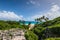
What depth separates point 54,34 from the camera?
6200 centimetres

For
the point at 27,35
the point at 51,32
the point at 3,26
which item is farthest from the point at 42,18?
the point at 27,35

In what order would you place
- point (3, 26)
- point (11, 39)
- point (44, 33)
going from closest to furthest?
point (11, 39)
point (44, 33)
point (3, 26)

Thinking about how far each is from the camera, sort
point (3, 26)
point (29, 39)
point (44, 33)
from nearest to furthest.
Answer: point (29, 39)
point (44, 33)
point (3, 26)

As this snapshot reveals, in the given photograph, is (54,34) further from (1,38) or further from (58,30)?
(1,38)

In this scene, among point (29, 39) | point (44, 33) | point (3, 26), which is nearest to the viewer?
point (29, 39)

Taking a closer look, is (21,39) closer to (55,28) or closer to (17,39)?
(17,39)

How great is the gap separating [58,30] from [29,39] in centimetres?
1459

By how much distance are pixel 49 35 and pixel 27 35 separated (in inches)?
466

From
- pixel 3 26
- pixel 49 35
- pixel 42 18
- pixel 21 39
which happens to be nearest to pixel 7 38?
pixel 21 39

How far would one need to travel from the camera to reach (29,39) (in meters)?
52.2

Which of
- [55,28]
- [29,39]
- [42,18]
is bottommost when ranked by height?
[29,39]

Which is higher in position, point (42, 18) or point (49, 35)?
point (42, 18)

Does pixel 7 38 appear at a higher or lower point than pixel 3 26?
lower

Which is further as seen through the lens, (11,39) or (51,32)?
(51,32)
